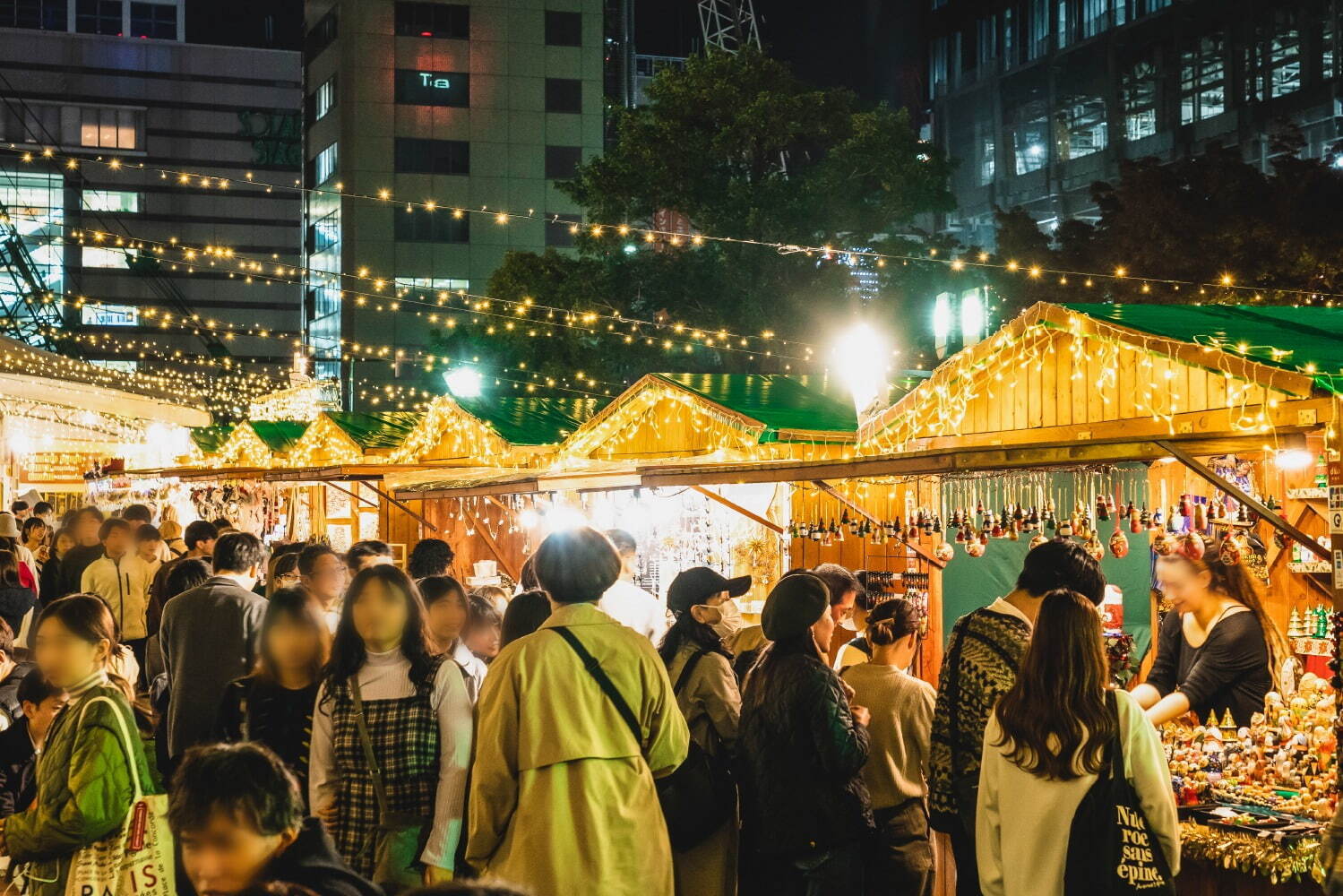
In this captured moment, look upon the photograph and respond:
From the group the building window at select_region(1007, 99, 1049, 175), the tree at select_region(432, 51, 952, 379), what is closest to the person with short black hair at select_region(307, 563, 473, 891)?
the tree at select_region(432, 51, 952, 379)

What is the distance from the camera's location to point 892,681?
16.6ft

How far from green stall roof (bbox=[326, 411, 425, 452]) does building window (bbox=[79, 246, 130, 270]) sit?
174 feet

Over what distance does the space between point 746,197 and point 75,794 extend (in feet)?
65.8

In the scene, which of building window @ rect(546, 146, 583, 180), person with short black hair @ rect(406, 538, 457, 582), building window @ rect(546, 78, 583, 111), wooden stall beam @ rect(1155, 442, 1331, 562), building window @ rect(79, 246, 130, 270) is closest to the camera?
wooden stall beam @ rect(1155, 442, 1331, 562)

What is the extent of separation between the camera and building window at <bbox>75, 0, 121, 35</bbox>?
72938 millimetres

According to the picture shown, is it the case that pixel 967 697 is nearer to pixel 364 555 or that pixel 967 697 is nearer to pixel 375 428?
pixel 364 555

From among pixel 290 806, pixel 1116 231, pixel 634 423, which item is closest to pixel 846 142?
pixel 1116 231

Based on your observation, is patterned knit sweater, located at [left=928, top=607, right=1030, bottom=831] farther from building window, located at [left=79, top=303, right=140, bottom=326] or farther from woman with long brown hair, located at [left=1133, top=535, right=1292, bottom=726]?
building window, located at [left=79, top=303, right=140, bottom=326]

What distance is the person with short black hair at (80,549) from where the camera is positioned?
10.2 meters

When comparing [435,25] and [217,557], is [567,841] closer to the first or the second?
[217,557]

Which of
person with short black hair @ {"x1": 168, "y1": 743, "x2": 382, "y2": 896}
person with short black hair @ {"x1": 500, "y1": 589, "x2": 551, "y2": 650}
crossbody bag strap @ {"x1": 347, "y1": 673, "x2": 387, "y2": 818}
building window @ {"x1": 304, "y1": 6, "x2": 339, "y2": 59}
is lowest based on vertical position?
crossbody bag strap @ {"x1": 347, "y1": 673, "x2": 387, "y2": 818}

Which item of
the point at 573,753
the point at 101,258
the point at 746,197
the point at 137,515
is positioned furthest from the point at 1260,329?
the point at 101,258

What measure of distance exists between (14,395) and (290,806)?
12.5 metres

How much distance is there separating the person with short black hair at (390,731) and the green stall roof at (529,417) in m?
10.2
